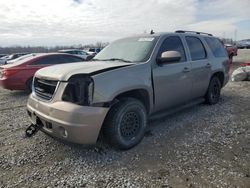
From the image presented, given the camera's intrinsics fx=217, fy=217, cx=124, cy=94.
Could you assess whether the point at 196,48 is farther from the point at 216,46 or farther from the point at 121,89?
the point at 121,89

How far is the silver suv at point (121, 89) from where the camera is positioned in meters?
2.89

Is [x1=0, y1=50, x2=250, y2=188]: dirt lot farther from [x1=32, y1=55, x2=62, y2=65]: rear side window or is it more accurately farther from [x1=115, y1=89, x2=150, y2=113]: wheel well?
[x1=32, y1=55, x2=62, y2=65]: rear side window

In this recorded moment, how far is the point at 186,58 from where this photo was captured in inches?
178

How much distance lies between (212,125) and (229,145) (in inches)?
34.1

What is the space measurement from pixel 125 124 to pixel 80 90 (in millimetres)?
956

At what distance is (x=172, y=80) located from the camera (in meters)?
4.07

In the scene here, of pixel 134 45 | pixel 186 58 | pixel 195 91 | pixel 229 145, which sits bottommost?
pixel 229 145

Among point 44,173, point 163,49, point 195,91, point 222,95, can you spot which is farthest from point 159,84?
point 222,95

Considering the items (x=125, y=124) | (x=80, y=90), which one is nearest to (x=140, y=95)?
(x=125, y=124)

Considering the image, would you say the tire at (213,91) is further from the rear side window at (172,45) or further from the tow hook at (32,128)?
the tow hook at (32,128)

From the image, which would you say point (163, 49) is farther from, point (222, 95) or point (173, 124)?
point (222, 95)

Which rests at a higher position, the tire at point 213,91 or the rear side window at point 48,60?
the rear side window at point 48,60

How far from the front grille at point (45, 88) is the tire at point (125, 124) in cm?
90

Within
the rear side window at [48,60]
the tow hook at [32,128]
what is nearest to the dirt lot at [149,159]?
the tow hook at [32,128]
